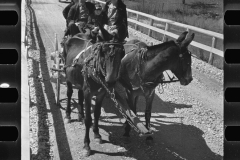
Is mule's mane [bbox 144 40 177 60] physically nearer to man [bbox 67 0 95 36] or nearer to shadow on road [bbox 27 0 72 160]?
shadow on road [bbox 27 0 72 160]

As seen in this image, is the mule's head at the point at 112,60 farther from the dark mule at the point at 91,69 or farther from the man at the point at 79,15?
the man at the point at 79,15

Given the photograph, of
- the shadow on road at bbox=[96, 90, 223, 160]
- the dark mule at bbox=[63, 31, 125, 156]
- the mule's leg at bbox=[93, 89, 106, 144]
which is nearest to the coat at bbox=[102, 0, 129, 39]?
the dark mule at bbox=[63, 31, 125, 156]

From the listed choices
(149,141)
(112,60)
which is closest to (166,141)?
(149,141)

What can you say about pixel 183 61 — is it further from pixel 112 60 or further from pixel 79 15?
pixel 79 15

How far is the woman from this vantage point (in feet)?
19.7

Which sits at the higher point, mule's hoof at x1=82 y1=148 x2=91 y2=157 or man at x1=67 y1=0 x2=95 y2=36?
man at x1=67 y1=0 x2=95 y2=36

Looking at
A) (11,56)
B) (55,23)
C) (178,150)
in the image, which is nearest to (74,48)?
(178,150)

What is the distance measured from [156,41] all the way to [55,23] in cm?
817

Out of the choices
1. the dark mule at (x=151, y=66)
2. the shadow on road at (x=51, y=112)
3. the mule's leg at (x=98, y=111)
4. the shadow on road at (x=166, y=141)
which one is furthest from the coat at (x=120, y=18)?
the shadow on road at (x=51, y=112)

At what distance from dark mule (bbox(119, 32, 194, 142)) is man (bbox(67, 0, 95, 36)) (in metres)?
1.98

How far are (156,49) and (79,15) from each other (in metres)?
3.38

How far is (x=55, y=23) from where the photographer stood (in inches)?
775

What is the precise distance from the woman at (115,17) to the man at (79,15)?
1.10 metres

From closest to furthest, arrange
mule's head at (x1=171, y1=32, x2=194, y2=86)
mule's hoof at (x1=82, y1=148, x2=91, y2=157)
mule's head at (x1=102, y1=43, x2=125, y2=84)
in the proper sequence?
mule's head at (x1=102, y1=43, x2=125, y2=84)
mule's head at (x1=171, y1=32, x2=194, y2=86)
mule's hoof at (x1=82, y1=148, x2=91, y2=157)
